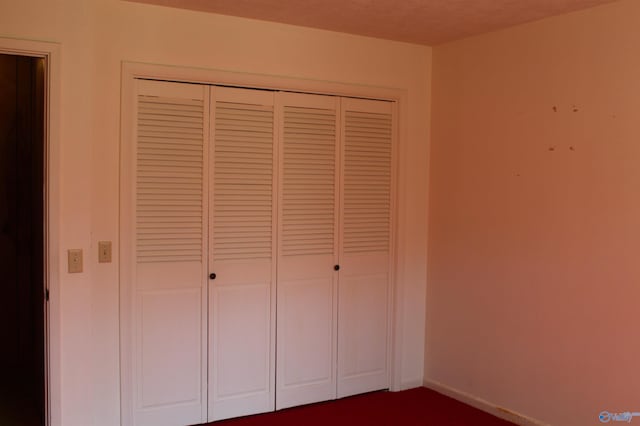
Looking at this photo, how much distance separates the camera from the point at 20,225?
4.13 m

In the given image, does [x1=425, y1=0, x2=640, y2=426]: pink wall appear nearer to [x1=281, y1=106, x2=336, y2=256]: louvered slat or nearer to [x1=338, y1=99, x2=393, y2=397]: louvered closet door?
[x1=338, y1=99, x2=393, y2=397]: louvered closet door

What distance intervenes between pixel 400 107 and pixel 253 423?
231 centimetres

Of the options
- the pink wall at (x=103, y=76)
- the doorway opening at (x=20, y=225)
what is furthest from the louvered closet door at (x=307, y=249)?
the doorway opening at (x=20, y=225)

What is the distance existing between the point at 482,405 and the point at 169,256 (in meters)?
2.24

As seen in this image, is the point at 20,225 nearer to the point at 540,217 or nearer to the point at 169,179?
the point at 169,179

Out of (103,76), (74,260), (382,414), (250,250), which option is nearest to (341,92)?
(250,250)

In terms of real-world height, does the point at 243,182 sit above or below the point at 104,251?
above

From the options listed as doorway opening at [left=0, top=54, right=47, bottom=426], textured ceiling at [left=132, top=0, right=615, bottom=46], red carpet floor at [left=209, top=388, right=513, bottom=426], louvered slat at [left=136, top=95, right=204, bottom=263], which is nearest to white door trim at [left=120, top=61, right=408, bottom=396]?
louvered slat at [left=136, top=95, right=204, bottom=263]

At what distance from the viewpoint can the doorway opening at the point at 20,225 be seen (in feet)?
13.1

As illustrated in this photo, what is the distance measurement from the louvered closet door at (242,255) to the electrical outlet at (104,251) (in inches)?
22.9

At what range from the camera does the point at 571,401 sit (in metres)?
3.07

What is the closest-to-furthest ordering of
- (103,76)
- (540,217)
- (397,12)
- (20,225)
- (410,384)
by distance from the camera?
(103,76), (397,12), (540,217), (410,384), (20,225)

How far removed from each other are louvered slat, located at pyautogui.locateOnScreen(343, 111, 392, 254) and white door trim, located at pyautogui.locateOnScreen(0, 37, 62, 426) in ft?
5.84

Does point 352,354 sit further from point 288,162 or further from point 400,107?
point 400,107
